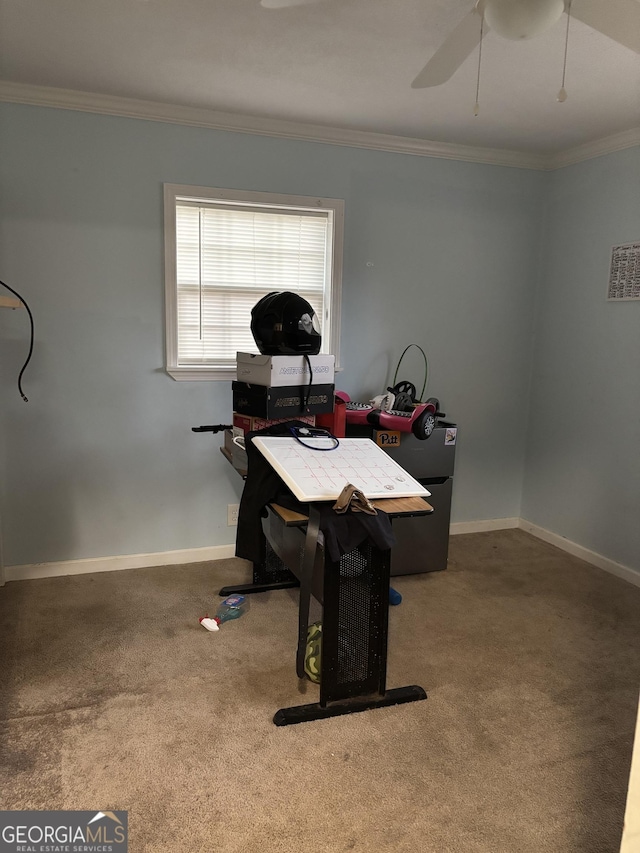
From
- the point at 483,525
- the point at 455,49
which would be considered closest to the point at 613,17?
the point at 455,49

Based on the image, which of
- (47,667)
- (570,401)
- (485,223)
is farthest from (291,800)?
(485,223)

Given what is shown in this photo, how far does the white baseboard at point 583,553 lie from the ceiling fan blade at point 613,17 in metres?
2.55

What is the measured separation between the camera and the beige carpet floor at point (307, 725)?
1.68 m

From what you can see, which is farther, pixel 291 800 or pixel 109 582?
pixel 109 582

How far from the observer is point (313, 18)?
2.10 m

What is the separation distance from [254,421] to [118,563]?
4.02 feet

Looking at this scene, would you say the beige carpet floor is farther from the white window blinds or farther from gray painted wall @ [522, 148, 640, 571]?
the white window blinds

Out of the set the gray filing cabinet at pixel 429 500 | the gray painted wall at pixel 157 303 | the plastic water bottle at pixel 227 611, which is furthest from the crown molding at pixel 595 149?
the plastic water bottle at pixel 227 611

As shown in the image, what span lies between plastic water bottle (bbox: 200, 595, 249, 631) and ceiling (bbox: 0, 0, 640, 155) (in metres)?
2.40

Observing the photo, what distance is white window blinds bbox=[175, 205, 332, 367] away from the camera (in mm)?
3223

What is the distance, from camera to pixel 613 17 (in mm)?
1986

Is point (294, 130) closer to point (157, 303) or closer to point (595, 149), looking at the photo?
point (157, 303)

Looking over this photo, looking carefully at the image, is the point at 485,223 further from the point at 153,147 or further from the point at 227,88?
the point at 153,147

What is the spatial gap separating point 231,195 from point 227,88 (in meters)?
0.54
